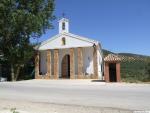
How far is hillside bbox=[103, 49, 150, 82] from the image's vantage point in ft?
86.9

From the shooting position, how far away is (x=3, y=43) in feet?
106

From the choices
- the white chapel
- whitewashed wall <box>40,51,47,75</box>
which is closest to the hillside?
the white chapel

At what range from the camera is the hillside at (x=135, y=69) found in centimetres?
2648

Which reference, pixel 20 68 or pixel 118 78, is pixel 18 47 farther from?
pixel 118 78

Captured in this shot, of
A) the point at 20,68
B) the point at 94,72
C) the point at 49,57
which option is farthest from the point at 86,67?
the point at 20,68

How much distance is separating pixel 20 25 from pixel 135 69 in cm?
1162

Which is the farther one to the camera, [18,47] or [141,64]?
[18,47]

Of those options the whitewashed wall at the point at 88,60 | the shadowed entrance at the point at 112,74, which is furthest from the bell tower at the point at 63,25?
the shadowed entrance at the point at 112,74

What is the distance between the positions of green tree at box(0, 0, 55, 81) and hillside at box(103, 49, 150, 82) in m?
9.32

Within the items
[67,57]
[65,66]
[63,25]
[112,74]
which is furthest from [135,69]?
[63,25]

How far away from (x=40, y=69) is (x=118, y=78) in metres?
12.0

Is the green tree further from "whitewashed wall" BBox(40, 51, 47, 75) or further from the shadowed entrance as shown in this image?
the shadowed entrance

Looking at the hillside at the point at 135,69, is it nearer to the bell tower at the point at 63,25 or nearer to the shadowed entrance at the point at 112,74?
the shadowed entrance at the point at 112,74

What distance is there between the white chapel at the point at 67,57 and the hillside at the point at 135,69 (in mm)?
3727
